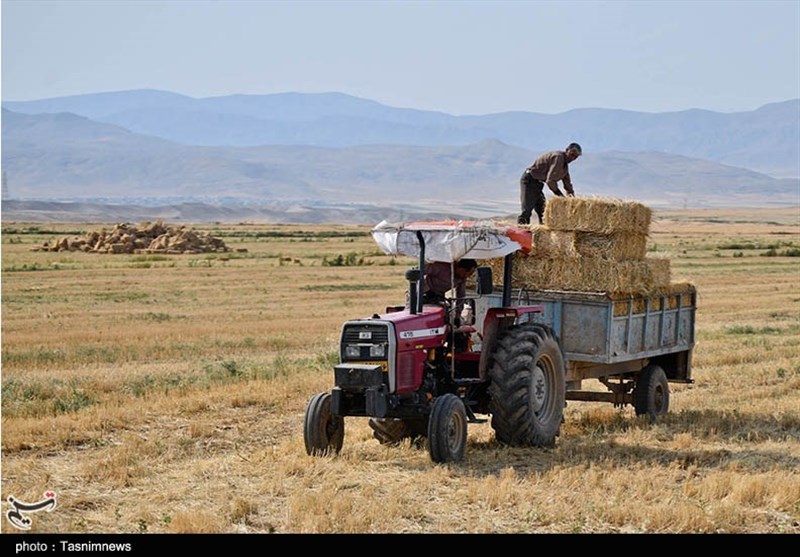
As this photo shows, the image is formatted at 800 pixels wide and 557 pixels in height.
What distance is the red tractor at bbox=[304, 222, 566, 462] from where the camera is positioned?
11.7m

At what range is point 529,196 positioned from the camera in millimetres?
16094

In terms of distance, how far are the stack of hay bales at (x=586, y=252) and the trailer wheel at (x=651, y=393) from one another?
1190mm

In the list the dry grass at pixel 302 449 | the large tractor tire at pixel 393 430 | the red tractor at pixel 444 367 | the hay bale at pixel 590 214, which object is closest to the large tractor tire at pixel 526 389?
the red tractor at pixel 444 367

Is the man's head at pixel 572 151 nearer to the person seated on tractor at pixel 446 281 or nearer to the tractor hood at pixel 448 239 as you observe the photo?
the tractor hood at pixel 448 239

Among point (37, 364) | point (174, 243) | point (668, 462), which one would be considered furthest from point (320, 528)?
point (174, 243)

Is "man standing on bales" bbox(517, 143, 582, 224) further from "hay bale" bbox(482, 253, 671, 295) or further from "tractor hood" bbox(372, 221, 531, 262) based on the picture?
"tractor hood" bbox(372, 221, 531, 262)

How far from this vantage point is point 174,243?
58.5 meters

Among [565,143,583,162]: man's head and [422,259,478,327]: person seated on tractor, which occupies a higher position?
[565,143,583,162]: man's head

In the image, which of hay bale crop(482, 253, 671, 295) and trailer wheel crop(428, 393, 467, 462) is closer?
trailer wheel crop(428, 393, 467, 462)

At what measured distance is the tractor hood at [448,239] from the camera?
40.8 feet

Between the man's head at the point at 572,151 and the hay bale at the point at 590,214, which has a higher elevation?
the man's head at the point at 572,151

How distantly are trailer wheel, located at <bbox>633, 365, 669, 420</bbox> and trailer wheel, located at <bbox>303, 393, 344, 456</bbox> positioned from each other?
4.73m

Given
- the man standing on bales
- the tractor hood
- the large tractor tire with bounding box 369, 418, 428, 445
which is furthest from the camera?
the man standing on bales

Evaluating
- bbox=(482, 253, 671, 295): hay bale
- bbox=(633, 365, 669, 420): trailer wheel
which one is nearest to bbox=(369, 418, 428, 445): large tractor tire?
bbox=(482, 253, 671, 295): hay bale
